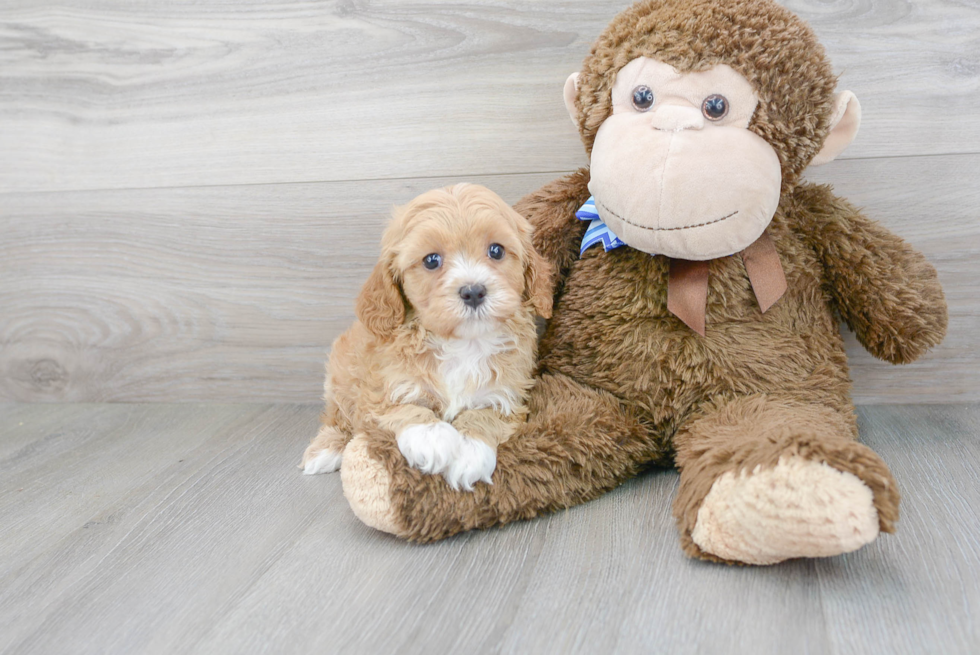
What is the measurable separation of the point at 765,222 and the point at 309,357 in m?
1.15

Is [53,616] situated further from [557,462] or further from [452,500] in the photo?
[557,462]

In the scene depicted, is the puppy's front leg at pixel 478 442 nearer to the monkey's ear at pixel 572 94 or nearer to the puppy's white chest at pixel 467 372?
the puppy's white chest at pixel 467 372

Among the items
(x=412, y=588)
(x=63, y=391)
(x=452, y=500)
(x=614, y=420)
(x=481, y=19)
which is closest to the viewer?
(x=412, y=588)

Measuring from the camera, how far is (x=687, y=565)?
1055 millimetres

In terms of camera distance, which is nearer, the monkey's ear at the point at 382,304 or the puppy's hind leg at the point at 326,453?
the monkey's ear at the point at 382,304

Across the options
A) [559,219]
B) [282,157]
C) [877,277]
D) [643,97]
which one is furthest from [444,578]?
[282,157]

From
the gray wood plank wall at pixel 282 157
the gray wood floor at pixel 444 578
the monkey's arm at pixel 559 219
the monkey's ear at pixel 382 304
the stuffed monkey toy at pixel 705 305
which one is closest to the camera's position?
the gray wood floor at pixel 444 578

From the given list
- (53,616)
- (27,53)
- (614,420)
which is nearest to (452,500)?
(614,420)

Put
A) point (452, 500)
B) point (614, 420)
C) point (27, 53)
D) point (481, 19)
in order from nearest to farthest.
Result: point (452, 500) → point (614, 420) → point (481, 19) → point (27, 53)

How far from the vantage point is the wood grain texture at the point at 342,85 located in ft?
4.88

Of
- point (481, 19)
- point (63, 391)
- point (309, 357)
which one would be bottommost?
point (63, 391)

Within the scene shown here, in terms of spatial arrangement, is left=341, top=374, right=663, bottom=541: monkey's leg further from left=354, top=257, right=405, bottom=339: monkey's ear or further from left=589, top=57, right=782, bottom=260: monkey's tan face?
left=589, top=57, right=782, bottom=260: monkey's tan face

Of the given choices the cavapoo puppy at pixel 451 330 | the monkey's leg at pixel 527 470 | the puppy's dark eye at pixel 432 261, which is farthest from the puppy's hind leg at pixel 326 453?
the puppy's dark eye at pixel 432 261

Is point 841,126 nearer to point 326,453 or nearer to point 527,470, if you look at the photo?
point 527,470
